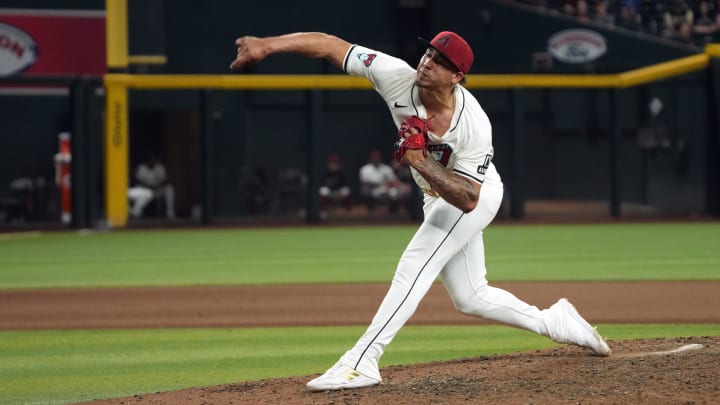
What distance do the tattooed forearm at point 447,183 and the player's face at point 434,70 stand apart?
0.35 metres

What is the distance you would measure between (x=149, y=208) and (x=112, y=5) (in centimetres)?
355

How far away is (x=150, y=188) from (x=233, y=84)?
260cm

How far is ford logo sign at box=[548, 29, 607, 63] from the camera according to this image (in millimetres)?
24703

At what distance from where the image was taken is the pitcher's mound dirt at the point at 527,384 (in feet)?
17.2

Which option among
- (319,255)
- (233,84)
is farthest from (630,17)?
(319,255)

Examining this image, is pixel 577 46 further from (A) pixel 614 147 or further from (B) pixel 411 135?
(B) pixel 411 135

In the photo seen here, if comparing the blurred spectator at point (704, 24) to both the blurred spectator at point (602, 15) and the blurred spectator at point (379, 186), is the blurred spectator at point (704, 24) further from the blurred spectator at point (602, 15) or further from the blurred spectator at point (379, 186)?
the blurred spectator at point (379, 186)

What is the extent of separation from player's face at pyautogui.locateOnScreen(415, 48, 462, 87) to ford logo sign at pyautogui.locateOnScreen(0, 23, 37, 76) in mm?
18200

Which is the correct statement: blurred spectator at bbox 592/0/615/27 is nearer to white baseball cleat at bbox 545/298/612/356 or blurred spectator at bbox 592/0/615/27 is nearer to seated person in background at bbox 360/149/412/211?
seated person in background at bbox 360/149/412/211

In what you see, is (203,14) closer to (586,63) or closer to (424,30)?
(424,30)

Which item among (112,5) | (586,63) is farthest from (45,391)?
(586,63)

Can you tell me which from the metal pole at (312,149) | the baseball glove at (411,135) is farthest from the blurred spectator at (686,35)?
the baseball glove at (411,135)

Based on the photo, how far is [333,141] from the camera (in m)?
24.0

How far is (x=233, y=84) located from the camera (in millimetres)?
19000
